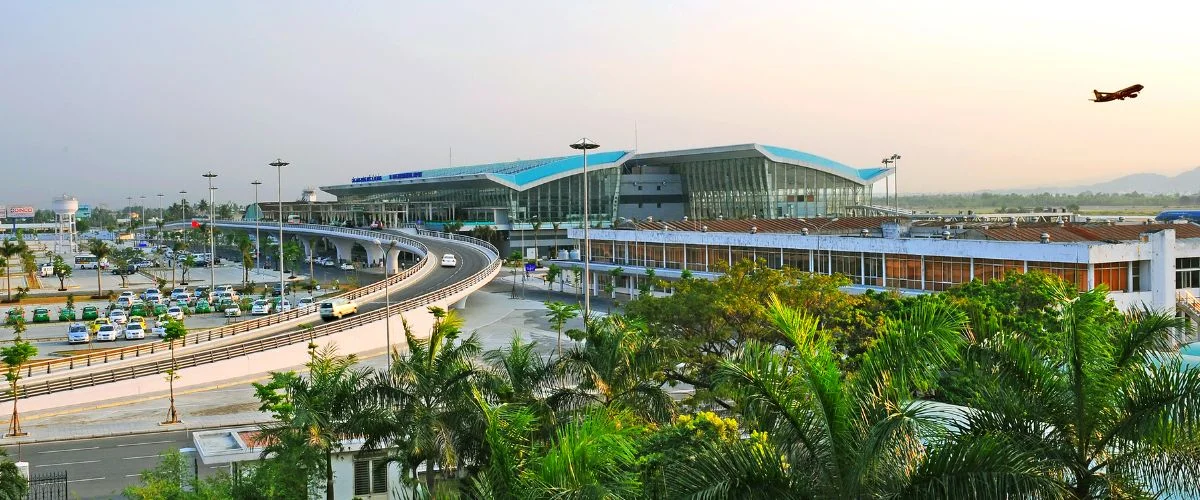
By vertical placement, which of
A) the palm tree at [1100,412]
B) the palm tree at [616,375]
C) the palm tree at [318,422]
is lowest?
the palm tree at [318,422]

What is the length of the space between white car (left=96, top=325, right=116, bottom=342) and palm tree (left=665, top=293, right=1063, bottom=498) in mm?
52504

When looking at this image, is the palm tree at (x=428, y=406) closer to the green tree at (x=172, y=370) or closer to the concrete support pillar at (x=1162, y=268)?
the green tree at (x=172, y=370)

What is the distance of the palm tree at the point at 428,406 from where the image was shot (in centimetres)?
1612

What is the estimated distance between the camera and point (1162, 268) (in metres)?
42.9

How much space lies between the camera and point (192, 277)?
337ft

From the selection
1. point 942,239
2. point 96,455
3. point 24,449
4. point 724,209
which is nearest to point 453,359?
point 96,455

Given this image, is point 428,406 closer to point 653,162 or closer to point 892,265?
point 892,265

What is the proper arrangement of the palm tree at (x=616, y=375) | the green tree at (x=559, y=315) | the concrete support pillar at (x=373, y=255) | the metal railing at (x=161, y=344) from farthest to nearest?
the concrete support pillar at (x=373, y=255) → the metal railing at (x=161, y=344) → the green tree at (x=559, y=315) → the palm tree at (x=616, y=375)

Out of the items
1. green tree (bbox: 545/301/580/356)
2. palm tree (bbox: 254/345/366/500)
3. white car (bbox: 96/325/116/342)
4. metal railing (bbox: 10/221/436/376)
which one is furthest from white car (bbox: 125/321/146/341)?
palm tree (bbox: 254/345/366/500)

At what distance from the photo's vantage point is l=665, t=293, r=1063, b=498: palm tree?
8.73 m

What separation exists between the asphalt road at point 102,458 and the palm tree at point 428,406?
350 inches

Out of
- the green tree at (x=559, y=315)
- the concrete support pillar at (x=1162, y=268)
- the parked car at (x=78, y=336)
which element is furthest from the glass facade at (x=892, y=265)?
the parked car at (x=78, y=336)

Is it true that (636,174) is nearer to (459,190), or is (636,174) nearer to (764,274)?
(459,190)

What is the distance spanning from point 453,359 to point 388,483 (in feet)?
11.2
